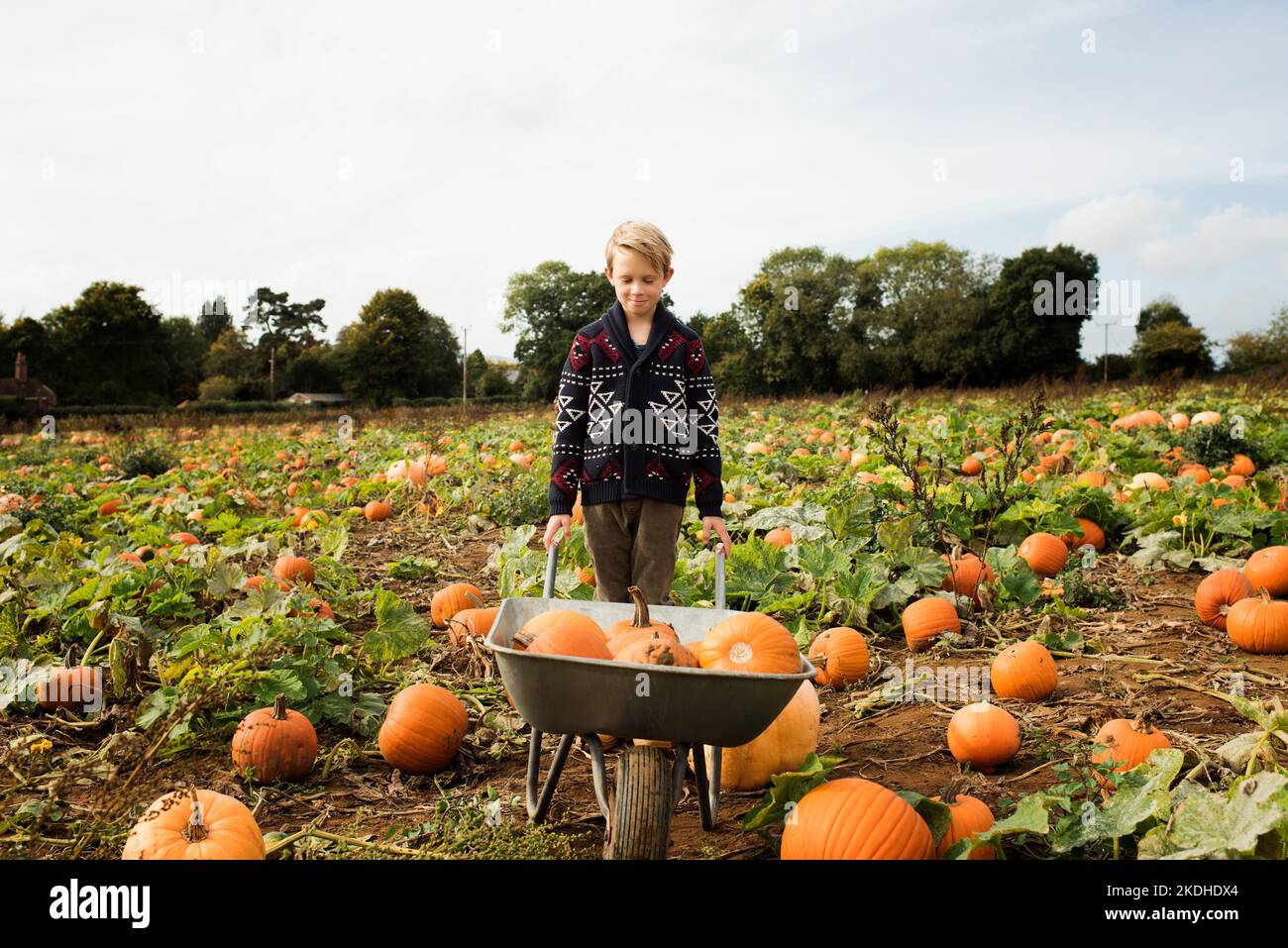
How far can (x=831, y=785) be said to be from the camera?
2.17 metres

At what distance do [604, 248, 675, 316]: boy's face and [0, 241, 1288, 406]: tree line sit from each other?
25.3m

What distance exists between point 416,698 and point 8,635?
83.0 inches

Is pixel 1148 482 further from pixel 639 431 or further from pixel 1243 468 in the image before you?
pixel 639 431

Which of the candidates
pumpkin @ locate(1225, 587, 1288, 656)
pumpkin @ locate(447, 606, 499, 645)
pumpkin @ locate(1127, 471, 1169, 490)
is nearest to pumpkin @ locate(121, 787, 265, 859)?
pumpkin @ locate(447, 606, 499, 645)

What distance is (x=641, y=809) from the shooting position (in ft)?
6.97

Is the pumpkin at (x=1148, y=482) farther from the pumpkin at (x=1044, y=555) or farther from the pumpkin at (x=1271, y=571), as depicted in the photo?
the pumpkin at (x=1271, y=571)

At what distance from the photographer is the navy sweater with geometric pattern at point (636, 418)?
3.31 metres

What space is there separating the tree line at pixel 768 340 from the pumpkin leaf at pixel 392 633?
2569cm

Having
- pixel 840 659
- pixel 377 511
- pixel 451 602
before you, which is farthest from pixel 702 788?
pixel 377 511

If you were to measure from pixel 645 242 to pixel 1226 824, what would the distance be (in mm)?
2378

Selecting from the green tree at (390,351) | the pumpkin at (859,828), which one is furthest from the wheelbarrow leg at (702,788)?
the green tree at (390,351)

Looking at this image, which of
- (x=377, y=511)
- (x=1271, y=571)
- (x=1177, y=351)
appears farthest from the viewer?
(x=1177, y=351)

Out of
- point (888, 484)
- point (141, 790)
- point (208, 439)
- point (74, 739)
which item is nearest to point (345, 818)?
point (141, 790)
